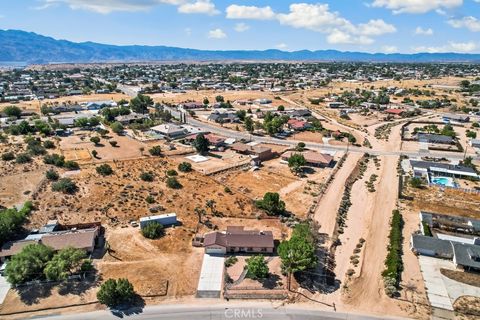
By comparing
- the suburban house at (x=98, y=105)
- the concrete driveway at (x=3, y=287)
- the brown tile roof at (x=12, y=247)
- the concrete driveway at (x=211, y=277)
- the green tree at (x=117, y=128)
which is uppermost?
the suburban house at (x=98, y=105)

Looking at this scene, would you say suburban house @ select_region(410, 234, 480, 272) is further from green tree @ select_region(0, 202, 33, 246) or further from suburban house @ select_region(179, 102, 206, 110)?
suburban house @ select_region(179, 102, 206, 110)

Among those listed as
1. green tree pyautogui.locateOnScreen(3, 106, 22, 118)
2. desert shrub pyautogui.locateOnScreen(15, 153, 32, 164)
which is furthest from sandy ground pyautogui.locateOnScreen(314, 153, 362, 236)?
green tree pyautogui.locateOnScreen(3, 106, 22, 118)

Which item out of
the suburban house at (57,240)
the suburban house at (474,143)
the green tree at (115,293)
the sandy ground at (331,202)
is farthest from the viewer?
the suburban house at (474,143)

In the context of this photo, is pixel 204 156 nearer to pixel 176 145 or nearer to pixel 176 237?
pixel 176 145

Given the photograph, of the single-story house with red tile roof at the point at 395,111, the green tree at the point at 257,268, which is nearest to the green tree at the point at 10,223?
the green tree at the point at 257,268

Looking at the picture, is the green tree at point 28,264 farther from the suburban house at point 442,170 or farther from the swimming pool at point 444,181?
the suburban house at point 442,170
